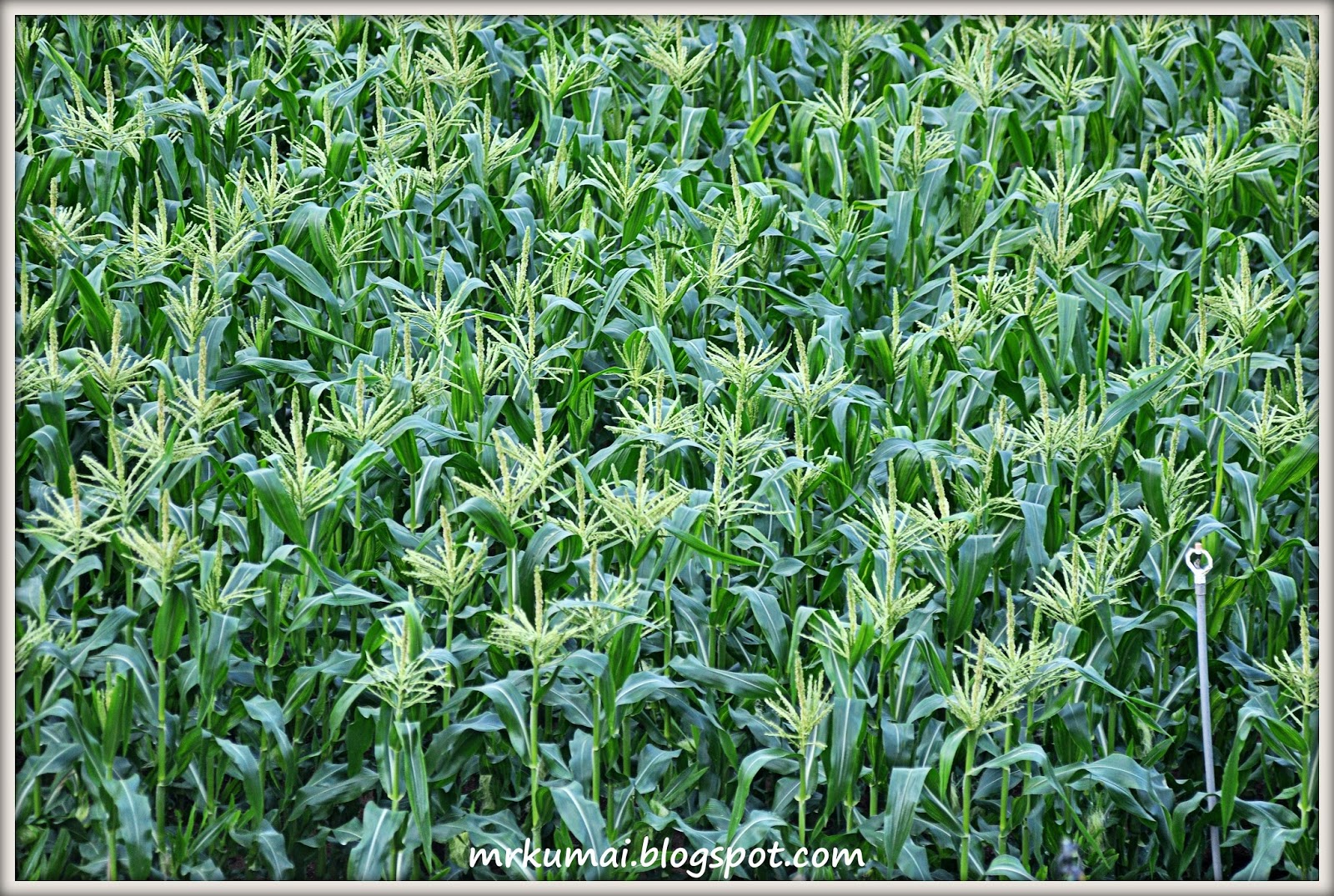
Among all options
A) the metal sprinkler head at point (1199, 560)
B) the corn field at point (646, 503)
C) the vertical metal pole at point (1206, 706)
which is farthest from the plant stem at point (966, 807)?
the metal sprinkler head at point (1199, 560)

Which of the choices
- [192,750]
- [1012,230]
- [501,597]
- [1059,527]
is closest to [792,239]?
[1012,230]

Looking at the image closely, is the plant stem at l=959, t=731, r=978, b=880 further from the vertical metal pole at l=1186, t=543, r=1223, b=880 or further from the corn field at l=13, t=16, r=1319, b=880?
the vertical metal pole at l=1186, t=543, r=1223, b=880

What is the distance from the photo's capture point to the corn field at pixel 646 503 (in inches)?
130

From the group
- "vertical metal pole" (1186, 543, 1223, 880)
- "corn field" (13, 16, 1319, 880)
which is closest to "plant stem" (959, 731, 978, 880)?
"corn field" (13, 16, 1319, 880)

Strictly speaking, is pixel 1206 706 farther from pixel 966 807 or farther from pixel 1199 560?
pixel 966 807

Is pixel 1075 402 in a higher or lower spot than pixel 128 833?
higher

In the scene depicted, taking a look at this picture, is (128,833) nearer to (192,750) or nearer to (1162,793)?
(192,750)

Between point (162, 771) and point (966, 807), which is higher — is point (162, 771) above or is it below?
below

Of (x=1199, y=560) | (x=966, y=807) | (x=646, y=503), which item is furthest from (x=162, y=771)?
(x=1199, y=560)

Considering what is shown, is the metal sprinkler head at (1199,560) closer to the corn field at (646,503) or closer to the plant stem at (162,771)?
the corn field at (646,503)

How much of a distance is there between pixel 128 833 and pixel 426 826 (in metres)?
0.72

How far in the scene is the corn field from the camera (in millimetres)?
3301

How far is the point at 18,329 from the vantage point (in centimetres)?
397

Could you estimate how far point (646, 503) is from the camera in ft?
11.0
